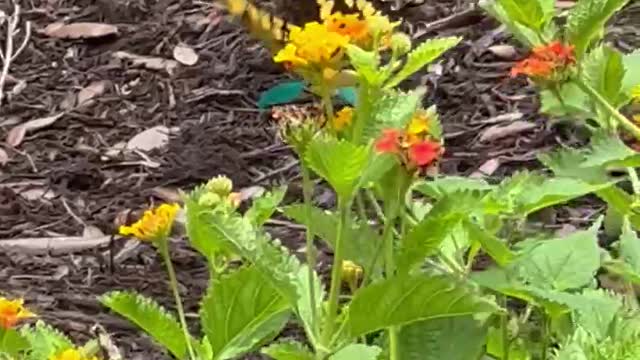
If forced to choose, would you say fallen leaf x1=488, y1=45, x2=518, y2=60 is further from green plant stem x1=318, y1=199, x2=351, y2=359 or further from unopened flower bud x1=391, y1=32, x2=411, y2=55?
green plant stem x1=318, y1=199, x2=351, y2=359

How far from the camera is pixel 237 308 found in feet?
4.69

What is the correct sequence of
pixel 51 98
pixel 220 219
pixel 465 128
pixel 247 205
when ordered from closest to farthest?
pixel 220 219
pixel 247 205
pixel 465 128
pixel 51 98

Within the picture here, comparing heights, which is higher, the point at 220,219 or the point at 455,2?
the point at 220,219

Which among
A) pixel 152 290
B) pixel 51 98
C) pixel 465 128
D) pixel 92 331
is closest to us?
pixel 92 331

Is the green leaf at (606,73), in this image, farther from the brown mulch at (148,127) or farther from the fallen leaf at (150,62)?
the fallen leaf at (150,62)

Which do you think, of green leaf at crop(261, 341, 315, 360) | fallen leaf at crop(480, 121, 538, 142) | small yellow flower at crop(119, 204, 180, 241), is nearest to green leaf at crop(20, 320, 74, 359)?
small yellow flower at crop(119, 204, 180, 241)

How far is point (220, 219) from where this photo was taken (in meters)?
1.35

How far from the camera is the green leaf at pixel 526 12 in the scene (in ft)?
5.39

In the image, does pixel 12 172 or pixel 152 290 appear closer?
pixel 152 290

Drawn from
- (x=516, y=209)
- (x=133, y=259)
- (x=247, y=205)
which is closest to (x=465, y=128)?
(x=247, y=205)

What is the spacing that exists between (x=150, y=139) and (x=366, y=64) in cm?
227

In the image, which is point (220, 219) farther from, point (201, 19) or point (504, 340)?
point (201, 19)

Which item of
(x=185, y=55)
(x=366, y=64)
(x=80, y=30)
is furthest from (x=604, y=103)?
(x=80, y=30)

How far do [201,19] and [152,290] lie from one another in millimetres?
1489
